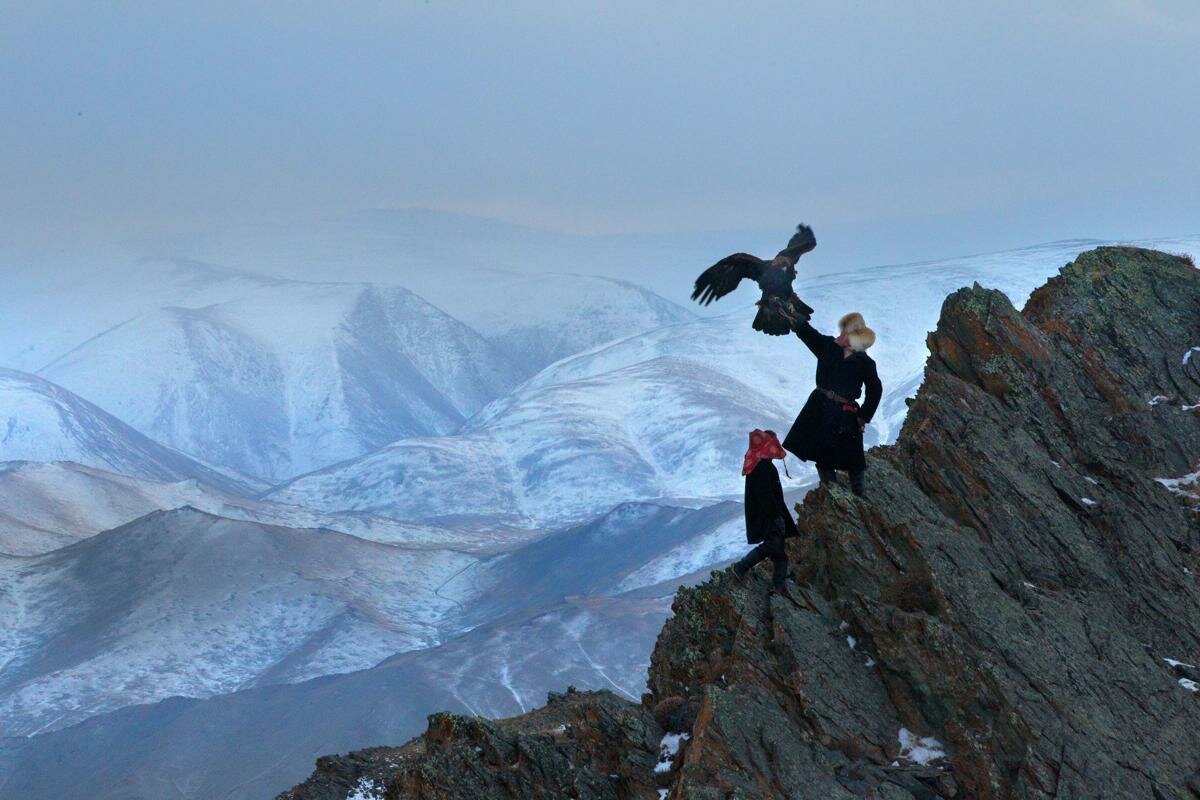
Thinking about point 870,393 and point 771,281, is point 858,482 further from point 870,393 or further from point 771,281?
point 771,281

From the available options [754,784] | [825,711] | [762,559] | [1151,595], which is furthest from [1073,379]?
[754,784]

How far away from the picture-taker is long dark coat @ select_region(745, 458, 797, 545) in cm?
2239

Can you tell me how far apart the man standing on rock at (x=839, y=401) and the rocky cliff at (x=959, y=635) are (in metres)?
1.13

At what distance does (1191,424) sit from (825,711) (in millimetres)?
14153

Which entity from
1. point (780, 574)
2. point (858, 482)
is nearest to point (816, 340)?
point (858, 482)

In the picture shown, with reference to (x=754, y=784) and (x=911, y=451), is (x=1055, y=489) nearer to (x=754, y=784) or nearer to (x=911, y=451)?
(x=911, y=451)

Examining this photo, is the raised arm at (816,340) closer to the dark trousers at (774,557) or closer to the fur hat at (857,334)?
the fur hat at (857,334)

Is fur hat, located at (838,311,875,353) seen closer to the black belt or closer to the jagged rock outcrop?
the black belt

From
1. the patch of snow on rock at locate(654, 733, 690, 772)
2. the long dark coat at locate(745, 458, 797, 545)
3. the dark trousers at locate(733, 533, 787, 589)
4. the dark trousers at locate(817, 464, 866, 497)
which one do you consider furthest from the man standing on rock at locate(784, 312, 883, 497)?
the patch of snow on rock at locate(654, 733, 690, 772)

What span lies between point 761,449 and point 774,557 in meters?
1.88

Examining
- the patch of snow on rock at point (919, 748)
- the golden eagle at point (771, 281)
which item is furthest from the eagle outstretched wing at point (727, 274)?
the patch of snow on rock at point (919, 748)

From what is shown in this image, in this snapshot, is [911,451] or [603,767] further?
[911,451]

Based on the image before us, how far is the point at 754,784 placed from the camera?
18844mm

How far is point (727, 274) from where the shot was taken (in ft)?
78.5
